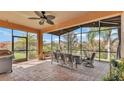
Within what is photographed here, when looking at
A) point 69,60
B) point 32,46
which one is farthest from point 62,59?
point 32,46

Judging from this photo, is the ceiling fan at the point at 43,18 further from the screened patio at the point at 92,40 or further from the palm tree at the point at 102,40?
the palm tree at the point at 102,40

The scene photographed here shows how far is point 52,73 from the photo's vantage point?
130 inches

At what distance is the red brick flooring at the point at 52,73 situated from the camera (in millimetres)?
3178

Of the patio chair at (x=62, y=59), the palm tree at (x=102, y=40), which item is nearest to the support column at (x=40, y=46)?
the patio chair at (x=62, y=59)

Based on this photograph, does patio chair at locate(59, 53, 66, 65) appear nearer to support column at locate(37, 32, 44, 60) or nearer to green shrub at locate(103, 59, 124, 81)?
support column at locate(37, 32, 44, 60)

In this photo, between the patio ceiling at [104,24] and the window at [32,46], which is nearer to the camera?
the patio ceiling at [104,24]

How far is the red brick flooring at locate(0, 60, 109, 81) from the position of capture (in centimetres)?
318

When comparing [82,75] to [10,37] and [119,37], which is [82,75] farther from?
[10,37]

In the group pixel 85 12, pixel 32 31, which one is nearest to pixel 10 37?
pixel 32 31

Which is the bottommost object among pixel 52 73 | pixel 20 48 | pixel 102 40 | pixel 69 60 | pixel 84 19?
pixel 52 73

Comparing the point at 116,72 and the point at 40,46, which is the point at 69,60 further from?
the point at 116,72

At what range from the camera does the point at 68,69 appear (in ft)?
11.1

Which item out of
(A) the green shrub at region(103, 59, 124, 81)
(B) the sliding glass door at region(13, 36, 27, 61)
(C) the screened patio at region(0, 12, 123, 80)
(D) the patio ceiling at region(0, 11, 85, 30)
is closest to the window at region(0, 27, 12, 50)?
(C) the screened patio at region(0, 12, 123, 80)
